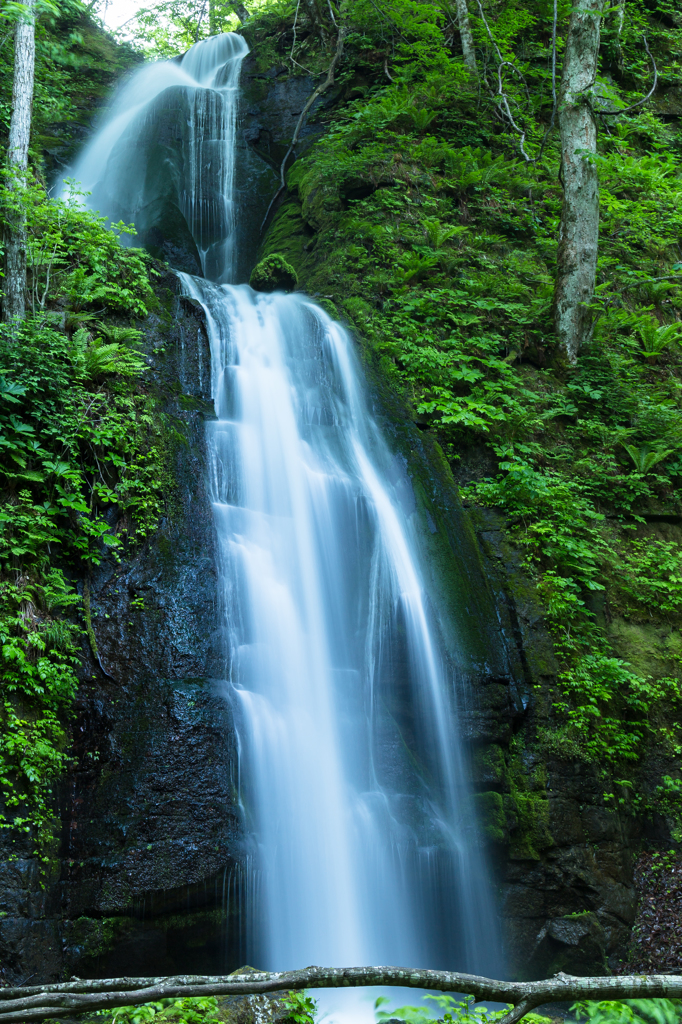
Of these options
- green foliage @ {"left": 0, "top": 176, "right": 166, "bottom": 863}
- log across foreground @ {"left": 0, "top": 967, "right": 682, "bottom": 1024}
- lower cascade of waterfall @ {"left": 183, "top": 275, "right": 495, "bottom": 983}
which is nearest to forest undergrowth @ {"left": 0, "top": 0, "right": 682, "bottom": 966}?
green foliage @ {"left": 0, "top": 176, "right": 166, "bottom": 863}

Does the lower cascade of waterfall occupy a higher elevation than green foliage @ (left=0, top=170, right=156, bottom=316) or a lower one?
lower

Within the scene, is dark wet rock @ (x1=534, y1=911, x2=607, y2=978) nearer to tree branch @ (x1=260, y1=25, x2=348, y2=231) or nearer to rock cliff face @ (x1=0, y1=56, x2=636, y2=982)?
rock cliff face @ (x1=0, y1=56, x2=636, y2=982)

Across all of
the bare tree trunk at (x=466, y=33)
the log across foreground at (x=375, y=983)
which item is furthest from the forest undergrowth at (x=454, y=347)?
the log across foreground at (x=375, y=983)

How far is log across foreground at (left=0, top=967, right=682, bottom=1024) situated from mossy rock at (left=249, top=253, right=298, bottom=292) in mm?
9752

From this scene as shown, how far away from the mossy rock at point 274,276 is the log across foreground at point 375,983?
9.75 metres

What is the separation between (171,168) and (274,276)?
3993mm

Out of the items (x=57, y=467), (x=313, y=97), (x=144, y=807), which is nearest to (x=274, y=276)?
(x=313, y=97)

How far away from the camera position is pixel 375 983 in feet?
5.90

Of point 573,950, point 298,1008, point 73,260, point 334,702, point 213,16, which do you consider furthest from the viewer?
point 213,16

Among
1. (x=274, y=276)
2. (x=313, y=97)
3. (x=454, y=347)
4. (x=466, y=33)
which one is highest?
(x=466, y=33)

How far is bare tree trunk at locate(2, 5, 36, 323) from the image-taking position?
21.3 feet

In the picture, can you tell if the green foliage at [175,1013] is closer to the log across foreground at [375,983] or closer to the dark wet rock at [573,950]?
the log across foreground at [375,983]

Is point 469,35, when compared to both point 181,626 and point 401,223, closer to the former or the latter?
point 401,223

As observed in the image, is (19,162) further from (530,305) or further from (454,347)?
(530,305)
